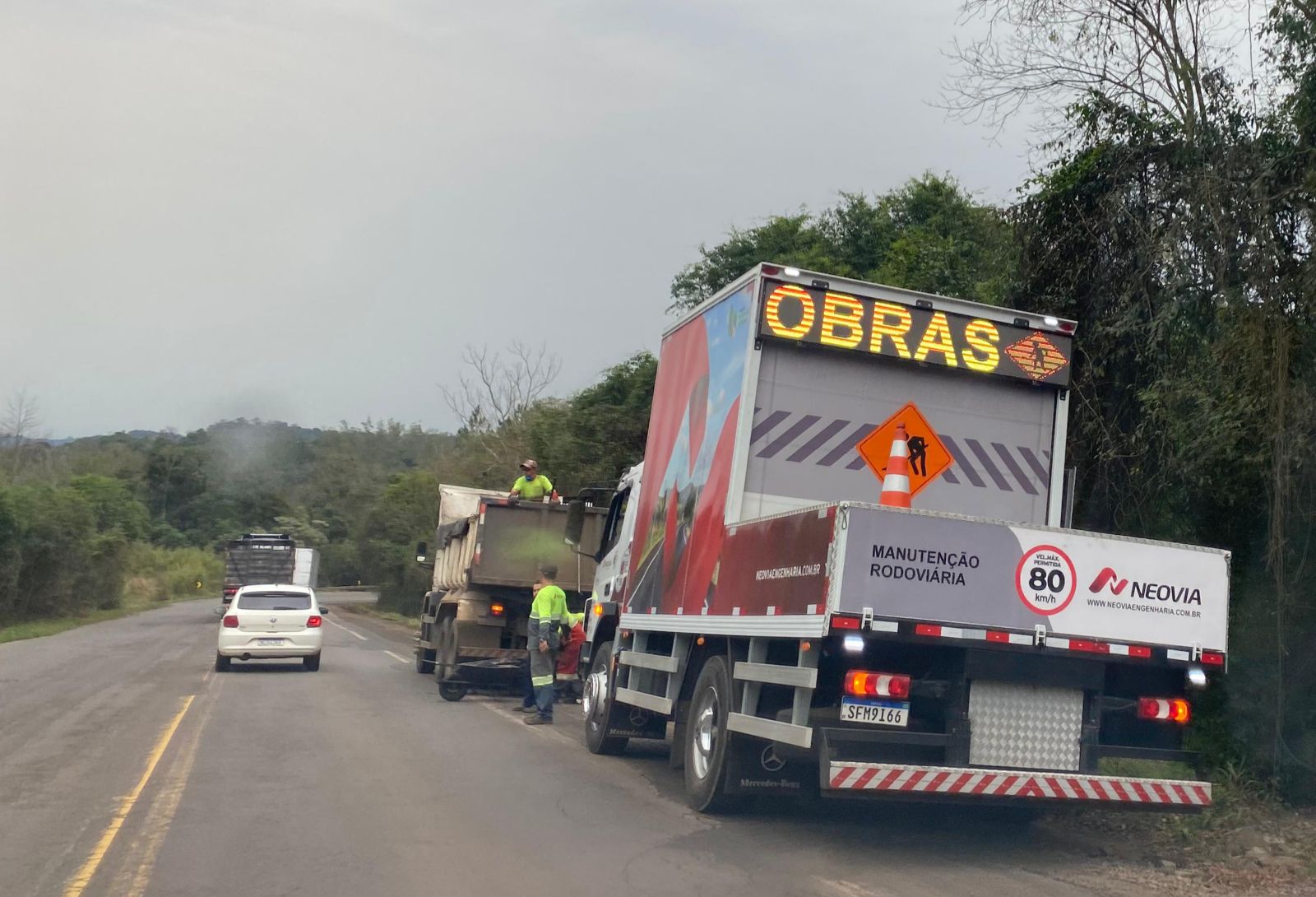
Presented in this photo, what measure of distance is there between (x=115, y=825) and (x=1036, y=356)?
712 cm

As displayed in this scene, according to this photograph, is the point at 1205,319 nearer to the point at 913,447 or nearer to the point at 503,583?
the point at 913,447

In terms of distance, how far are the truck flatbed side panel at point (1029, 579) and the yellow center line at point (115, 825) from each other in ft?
14.0

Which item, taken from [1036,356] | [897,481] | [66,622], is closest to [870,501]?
[897,481]

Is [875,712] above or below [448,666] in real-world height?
above

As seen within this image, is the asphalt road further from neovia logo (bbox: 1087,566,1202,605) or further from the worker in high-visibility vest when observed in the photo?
neovia logo (bbox: 1087,566,1202,605)

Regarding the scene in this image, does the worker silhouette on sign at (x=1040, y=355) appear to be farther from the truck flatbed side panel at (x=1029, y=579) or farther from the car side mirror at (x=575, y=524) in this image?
the car side mirror at (x=575, y=524)

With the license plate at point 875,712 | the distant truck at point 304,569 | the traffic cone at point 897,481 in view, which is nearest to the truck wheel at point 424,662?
the traffic cone at point 897,481

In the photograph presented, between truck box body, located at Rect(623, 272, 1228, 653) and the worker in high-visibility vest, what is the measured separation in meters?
3.84

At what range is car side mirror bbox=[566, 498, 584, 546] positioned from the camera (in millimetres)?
14070

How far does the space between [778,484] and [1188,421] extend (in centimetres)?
376

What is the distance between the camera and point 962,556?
7555 millimetres

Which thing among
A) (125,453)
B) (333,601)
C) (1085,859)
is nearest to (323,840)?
(1085,859)

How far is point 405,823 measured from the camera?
8656 mm

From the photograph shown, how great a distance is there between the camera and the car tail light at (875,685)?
7664 mm
